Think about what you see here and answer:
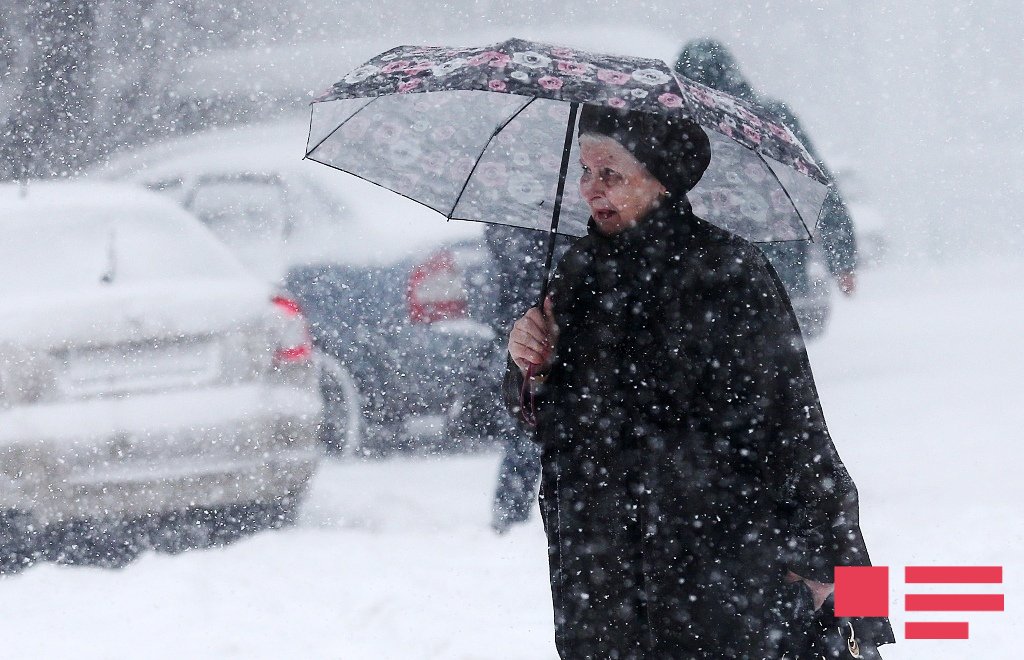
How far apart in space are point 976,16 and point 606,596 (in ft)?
60.2

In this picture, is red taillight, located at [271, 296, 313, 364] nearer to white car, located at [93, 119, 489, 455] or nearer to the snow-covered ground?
white car, located at [93, 119, 489, 455]

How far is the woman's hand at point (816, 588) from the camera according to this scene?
1.99 meters

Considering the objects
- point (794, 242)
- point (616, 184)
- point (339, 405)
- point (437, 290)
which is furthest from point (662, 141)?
point (339, 405)

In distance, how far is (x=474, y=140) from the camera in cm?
260

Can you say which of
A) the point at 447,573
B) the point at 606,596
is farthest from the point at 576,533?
the point at 447,573

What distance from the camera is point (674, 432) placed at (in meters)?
2.05

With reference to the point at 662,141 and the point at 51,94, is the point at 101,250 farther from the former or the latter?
the point at 51,94

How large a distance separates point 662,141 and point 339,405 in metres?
3.21

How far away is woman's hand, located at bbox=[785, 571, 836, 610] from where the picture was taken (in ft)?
6.52

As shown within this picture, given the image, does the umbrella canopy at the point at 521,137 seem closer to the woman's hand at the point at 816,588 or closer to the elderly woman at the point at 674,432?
the elderly woman at the point at 674,432

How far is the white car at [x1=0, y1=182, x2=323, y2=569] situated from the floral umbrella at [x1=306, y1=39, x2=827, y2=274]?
4.69 feet

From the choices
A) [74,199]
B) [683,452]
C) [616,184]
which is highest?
[616,184]

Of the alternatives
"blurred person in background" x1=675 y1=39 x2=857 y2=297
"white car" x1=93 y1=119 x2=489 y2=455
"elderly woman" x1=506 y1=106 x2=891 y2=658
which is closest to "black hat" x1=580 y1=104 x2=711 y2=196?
"elderly woman" x1=506 y1=106 x2=891 y2=658

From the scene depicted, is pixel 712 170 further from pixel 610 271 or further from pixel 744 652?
pixel 744 652
